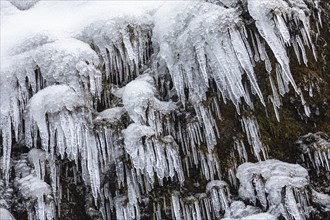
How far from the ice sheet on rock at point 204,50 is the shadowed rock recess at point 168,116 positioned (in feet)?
0.04

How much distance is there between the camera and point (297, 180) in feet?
14.7

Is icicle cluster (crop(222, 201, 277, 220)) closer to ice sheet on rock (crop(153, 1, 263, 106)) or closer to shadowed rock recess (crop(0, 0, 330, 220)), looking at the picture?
shadowed rock recess (crop(0, 0, 330, 220))

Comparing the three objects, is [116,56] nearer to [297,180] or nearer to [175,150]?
[175,150]

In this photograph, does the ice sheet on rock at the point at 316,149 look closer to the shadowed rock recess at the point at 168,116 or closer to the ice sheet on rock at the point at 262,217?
the shadowed rock recess at the point at 168,116

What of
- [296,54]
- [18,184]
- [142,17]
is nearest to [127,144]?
[18,184]

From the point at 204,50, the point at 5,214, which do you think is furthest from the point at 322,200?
the point at 5,214

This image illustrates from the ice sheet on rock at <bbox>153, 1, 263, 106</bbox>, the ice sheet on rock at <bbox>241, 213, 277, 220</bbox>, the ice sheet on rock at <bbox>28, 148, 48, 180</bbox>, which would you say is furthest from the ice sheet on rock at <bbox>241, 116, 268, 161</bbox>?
the ice sheet on rock at <bbox>28, 148, 48, 180</bbox>

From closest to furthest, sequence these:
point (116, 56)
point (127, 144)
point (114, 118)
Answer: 1. point (127, 144)
2. point (114, 118)
3. point (116, 56)

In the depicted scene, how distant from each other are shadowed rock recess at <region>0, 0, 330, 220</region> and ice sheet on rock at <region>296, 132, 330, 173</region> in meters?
0.02

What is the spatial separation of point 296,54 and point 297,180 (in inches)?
57.4

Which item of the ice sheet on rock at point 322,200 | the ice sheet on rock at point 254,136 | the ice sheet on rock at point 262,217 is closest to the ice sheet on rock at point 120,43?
the ice sheet on rock at point 254,136

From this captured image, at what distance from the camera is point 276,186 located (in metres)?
4.38

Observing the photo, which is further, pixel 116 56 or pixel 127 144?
pixel 116 56

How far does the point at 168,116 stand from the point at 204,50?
0.87 meters
